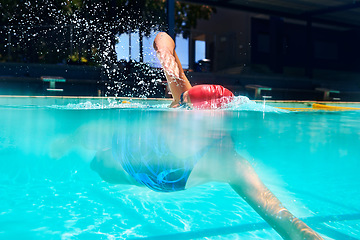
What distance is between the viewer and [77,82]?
1124cm

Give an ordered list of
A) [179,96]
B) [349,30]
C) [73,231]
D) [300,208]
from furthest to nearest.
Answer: [349,30] < [179,96] < [300,208] < [73,231]

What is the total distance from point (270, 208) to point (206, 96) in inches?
82.1

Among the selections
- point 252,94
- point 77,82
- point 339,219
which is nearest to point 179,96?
point 339,219

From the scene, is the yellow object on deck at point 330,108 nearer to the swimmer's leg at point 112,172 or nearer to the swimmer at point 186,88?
the swimmer at point 186,88

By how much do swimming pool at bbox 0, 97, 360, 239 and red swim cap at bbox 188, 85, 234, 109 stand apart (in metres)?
0.46

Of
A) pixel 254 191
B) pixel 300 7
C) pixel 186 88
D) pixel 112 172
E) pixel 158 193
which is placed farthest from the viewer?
pixel 300 7

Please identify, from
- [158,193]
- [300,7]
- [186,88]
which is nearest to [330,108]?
[186,88]

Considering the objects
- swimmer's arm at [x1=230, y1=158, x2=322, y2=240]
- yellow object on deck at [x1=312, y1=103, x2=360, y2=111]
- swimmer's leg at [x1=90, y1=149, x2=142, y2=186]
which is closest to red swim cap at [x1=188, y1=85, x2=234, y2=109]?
swimmer's leg at [x1=90, y1=149, x2=142, y2=186]

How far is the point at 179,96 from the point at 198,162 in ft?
5.20

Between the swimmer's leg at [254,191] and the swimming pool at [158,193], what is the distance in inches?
7.5

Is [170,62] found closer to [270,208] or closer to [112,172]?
[112,172]

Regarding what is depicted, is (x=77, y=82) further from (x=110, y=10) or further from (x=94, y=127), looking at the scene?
(x=94, y=127)

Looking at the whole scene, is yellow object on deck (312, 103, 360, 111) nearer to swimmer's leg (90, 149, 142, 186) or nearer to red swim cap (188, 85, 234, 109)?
red swim cap (188, 85, 234, 109)

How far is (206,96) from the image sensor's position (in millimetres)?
3965
